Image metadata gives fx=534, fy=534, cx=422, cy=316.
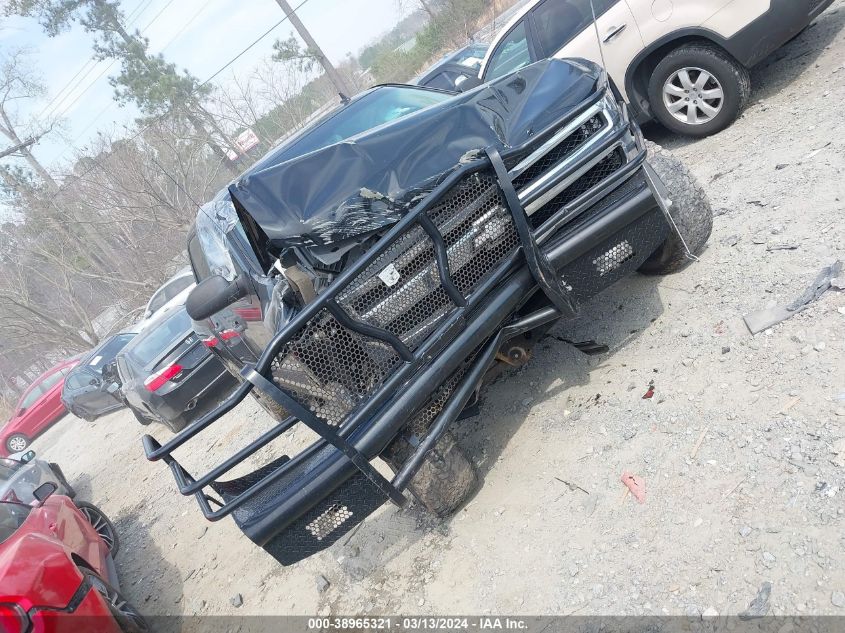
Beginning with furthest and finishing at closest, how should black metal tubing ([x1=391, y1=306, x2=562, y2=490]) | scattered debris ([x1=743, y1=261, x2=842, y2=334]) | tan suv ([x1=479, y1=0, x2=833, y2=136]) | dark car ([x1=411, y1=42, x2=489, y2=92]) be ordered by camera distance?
dark car ([x1=411, y1=42, x2=489, y2=92]) → tan suv ([x1=479, y1=0, x2=833, y2=136]) → scattered debris ([x1=743, y1=261, x2=842, y2=334]) → black metal tubing ([x1=391, y1=306, x2=562, y2=490])

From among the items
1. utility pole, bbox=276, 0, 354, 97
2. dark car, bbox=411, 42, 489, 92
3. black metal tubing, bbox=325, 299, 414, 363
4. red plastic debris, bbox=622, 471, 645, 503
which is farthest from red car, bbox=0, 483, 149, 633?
utility pole, bbox=276, 0, 354, 97

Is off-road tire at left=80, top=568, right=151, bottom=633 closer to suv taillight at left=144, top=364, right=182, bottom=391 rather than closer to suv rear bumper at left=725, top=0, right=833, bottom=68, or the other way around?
suv taillight at left=144, top=364, right=182, bottom=391

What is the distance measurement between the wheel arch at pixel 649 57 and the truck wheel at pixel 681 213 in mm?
1884

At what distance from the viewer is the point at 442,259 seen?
2.35 meters

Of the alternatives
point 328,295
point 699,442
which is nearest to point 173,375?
point 328,295

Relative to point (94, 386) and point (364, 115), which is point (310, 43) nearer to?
point (94, 386)

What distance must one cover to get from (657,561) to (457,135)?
2.09 metres

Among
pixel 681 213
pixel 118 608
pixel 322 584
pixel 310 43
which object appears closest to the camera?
pixel 322 584

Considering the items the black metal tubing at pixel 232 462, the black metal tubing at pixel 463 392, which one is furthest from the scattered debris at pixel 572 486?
the black metal tubing at pixel 232 462

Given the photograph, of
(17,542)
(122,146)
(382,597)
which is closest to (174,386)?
(17,542)

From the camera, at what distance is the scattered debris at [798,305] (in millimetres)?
2646

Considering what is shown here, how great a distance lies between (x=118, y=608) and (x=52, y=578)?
32.6 inches

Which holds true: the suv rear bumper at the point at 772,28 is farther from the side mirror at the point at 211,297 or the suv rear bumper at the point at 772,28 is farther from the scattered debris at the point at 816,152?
the side mirror at the point at 211,297

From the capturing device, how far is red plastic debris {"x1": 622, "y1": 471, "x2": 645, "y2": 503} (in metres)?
2.32
